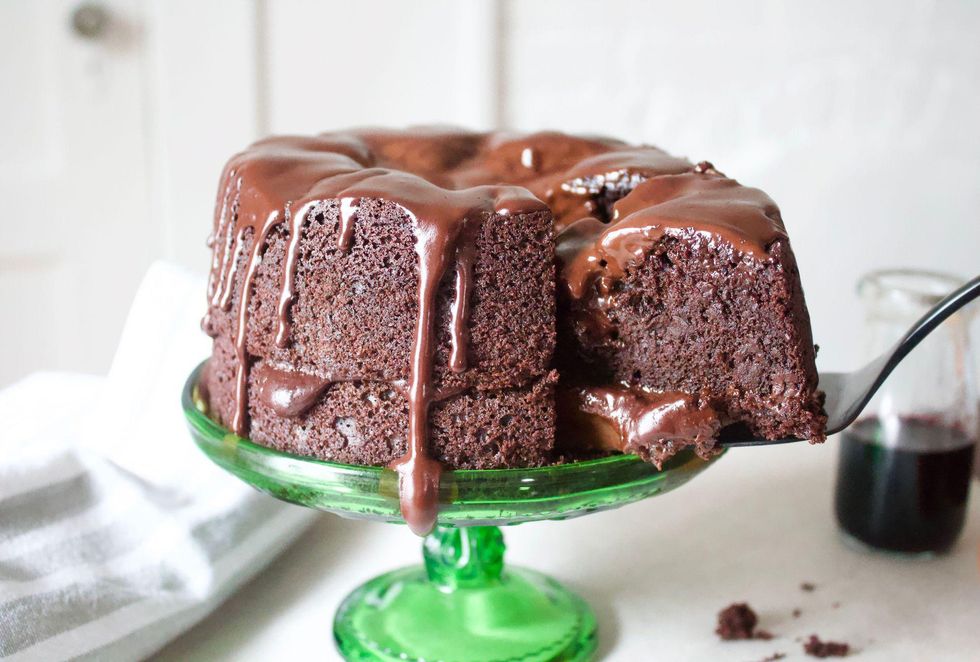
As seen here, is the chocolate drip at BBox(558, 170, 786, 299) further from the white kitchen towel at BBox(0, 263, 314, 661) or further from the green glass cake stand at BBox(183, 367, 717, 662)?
the white kitchen towel at BBox(0, 263, 314, 661)

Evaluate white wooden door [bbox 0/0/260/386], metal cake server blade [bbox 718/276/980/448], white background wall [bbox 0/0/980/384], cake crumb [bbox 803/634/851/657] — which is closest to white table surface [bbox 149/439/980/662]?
cake crumb [bbox 803/634/851/657]

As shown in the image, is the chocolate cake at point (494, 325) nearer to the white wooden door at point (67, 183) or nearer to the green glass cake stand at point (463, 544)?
the green glass cake stand at point (463, 544)

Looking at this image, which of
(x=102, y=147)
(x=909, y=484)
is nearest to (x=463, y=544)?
(x=909, y=484)

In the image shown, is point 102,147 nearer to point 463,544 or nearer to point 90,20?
point 90,20

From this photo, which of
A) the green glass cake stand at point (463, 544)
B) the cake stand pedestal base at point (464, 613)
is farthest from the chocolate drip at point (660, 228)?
the cake stand pedestal base at point (464, 613)

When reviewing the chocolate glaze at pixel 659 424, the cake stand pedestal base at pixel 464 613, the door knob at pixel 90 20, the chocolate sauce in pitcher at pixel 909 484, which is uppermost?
the door knob at pixel 90 20

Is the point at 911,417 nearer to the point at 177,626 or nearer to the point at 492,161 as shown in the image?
the point at 492,161
